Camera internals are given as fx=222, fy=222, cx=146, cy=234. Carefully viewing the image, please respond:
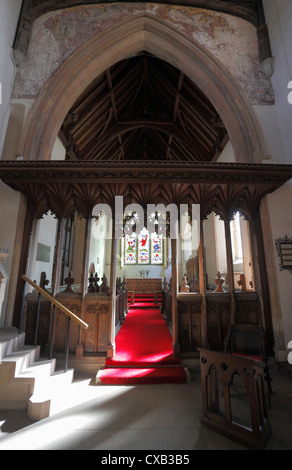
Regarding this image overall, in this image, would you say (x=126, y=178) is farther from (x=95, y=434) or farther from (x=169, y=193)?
(x=95, y=434)

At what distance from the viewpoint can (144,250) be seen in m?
12.4

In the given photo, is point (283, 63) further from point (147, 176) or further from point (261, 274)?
point (261, 274)

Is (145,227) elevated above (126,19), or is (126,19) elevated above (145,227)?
(126,19)

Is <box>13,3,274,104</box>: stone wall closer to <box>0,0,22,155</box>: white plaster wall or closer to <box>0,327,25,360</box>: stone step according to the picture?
<box>0,0,22,155</box>: white plaster wall

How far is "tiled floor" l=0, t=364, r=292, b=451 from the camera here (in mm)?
1619

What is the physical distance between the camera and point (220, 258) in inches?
246

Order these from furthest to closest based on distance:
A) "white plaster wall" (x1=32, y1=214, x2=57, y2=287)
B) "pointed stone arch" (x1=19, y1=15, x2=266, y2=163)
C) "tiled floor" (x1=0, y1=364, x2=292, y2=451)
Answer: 1. "white plaster wall" (x1=32, y1=214, x2=57, y2=287)
2. "pointed stone arch" (x1=19, y1=15, x2=266, y2=163)
3. "tiled floor" (x1=0, y1=364, x2=292, y2=451)

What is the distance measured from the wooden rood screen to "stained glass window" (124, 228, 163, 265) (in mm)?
10137

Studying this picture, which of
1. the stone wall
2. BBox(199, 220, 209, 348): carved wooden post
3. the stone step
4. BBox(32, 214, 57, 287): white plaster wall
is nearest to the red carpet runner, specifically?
BBox(199, 220, 209, 348): carved wooden post

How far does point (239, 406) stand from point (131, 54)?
6.29m

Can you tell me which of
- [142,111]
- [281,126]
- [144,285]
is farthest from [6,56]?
[144,285]

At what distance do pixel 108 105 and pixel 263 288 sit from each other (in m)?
5.98

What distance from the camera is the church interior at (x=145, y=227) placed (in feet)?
6.34

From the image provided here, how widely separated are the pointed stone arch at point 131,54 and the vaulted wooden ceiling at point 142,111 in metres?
0.72
